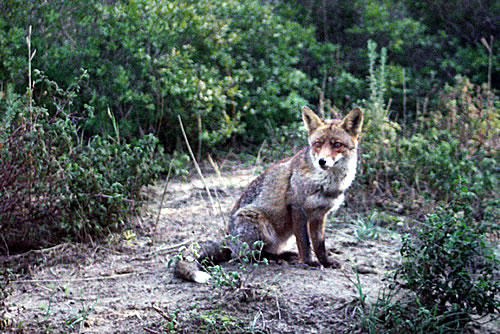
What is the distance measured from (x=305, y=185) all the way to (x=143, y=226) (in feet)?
6.49

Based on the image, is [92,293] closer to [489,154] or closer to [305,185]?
[305,185]

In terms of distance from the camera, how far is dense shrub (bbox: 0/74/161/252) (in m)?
4.87

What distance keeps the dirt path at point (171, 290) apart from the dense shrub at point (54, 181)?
21cm

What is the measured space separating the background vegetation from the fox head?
94 cm

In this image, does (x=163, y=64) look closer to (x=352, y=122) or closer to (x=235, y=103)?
(x=235, y=103)

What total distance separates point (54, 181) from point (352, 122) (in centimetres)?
273

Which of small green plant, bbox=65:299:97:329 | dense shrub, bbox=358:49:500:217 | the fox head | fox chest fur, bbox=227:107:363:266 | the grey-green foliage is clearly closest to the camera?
small green plant, bbox=65:299:97:329

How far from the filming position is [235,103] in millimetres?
8203

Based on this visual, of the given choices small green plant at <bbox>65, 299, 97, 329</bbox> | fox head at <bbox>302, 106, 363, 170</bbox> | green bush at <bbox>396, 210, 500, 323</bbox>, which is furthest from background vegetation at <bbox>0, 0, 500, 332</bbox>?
small green plant at <bbox>65, 299, 97, 329</bbox>

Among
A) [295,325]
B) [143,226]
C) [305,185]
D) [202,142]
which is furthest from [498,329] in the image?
[202,142]

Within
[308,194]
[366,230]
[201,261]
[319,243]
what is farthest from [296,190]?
[366,230]

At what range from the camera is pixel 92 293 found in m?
4.55

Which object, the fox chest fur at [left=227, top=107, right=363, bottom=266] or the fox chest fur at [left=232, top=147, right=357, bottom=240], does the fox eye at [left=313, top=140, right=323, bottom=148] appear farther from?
the fox chest fur at [left=232, top=147, right=357, bottom=240]

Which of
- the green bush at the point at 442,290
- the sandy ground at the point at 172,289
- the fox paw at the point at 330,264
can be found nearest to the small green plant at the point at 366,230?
the sandy ground at the point at 172,289
